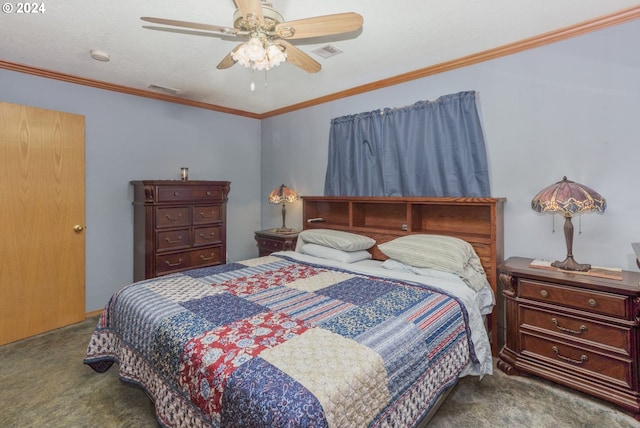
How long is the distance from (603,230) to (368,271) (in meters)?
1.68

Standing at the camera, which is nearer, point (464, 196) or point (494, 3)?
point (494, 3)

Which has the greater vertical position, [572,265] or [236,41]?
[236,41]

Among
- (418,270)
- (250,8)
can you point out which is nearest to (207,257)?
(418,270)

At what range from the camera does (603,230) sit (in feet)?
7.45

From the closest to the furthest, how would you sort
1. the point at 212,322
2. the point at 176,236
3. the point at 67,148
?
the point at 212,322 → the point at 67,148 → the point at 176,236

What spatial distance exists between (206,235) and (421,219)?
8.09ft

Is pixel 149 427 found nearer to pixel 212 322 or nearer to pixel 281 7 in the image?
pixel 212 322

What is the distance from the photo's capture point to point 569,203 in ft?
6.82

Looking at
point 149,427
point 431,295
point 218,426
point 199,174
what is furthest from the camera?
point 199,174

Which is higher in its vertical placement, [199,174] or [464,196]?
[199,174]

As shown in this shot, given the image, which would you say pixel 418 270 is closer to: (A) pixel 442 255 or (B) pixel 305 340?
(A) pixel 442 255

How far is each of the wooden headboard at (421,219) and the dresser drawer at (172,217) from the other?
137 cm

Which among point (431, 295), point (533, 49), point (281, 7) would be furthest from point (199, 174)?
point (533, 49)

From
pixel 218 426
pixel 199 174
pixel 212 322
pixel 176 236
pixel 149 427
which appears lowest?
pixel 149 427
